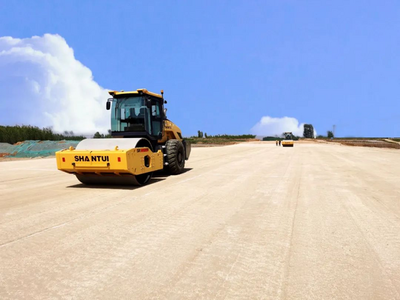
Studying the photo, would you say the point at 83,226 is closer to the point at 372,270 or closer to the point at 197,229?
the point at 197,229

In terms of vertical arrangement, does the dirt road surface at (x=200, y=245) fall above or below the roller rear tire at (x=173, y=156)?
below

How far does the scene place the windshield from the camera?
9609mm

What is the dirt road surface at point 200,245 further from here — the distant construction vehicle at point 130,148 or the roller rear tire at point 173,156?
the roller rear tire at point 173,156

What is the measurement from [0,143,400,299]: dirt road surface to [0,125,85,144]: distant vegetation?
2709cm

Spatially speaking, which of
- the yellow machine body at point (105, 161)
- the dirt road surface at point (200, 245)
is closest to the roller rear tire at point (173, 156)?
the yellow machine body at point (105, 161)

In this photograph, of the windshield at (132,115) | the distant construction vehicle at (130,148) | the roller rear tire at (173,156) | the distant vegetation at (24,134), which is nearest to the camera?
the distant construction vehicle at (130,148)

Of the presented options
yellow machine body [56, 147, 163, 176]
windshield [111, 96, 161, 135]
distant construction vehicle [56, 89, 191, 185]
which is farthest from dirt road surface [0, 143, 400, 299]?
windshield [111, 96, 161, 135]

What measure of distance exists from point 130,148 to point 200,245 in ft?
15.2

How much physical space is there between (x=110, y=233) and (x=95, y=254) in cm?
75

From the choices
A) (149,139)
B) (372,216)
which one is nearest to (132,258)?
(372,216)

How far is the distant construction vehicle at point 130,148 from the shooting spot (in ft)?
25.5

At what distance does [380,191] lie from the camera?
765cm

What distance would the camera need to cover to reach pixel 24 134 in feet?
105

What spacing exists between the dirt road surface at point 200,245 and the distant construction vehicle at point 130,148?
95 cm
